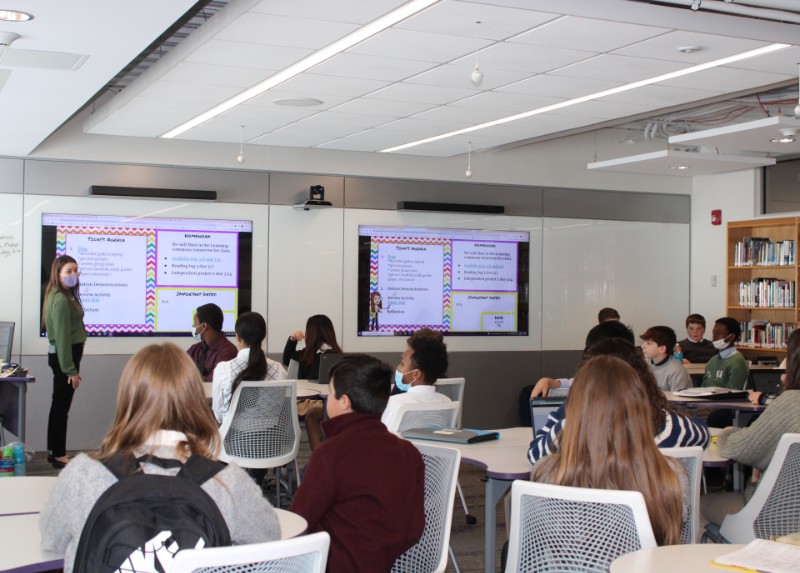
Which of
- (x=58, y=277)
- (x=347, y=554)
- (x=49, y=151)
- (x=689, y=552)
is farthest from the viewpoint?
(x=49, y=151)

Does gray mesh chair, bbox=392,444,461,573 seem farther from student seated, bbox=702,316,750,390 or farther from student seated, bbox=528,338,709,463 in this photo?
student seated, bbox=702,316,750,390

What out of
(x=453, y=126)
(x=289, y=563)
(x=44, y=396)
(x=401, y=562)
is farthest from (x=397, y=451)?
(x=44, y=396)

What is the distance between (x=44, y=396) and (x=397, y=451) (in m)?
5.94

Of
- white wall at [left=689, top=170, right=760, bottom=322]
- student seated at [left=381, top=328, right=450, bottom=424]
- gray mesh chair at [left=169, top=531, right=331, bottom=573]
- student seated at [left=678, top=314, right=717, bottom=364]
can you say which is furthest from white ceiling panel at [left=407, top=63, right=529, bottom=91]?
white wall at [left=689, top=170, right=760, bottom=322]

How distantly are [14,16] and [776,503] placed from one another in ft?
12.2

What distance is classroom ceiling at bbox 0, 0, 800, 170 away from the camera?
420 cm

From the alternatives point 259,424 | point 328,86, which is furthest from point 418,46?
point 259,424

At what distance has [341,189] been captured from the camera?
8.84 m

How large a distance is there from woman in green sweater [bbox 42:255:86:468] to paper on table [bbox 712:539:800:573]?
5.68 metres

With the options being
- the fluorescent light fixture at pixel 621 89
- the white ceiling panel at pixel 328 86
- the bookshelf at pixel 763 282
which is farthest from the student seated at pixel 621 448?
the bookshelf at pixel 763 282

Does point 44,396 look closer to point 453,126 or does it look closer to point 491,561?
point 453,126

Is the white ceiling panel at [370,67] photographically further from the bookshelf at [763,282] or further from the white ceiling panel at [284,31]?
the bookshelf at [763,282]

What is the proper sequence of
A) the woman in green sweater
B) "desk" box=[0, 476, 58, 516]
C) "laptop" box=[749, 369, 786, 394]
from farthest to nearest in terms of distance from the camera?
the woman in green sweater, "laptop" box=[749, 369, 786, 394], "desk" box=[0, 476, 58, 516]

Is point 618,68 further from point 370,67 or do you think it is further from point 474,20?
point 370,67
